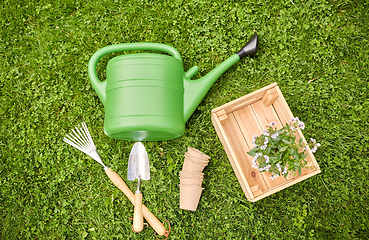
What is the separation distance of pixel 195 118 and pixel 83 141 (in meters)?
0.95

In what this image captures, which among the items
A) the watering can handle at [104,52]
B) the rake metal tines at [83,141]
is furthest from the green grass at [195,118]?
the watering can handle at [104,52]

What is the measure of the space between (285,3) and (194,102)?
1.21 m

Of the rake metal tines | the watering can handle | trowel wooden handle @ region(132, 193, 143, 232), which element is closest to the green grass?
the rake metal tines

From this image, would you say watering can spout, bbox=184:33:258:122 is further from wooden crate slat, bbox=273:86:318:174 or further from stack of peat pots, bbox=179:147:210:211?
wooden crate slat, bbox=273:86:318:174

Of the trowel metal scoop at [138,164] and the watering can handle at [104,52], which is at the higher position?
the watering can handle at [104,52]

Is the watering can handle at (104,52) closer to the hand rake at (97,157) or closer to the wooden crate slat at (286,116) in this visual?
the hand rake at (97,157)

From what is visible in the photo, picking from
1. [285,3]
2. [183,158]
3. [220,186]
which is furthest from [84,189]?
[285,3]

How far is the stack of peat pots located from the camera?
6.08ft

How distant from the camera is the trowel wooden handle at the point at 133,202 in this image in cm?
184

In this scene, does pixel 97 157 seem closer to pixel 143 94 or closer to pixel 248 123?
pixel 143 94

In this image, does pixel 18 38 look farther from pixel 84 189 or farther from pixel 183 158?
pixel 183 158

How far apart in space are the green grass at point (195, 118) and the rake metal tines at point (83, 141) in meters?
0.06

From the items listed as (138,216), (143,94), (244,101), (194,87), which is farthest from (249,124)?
(138,216)

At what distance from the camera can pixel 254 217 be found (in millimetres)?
1976
